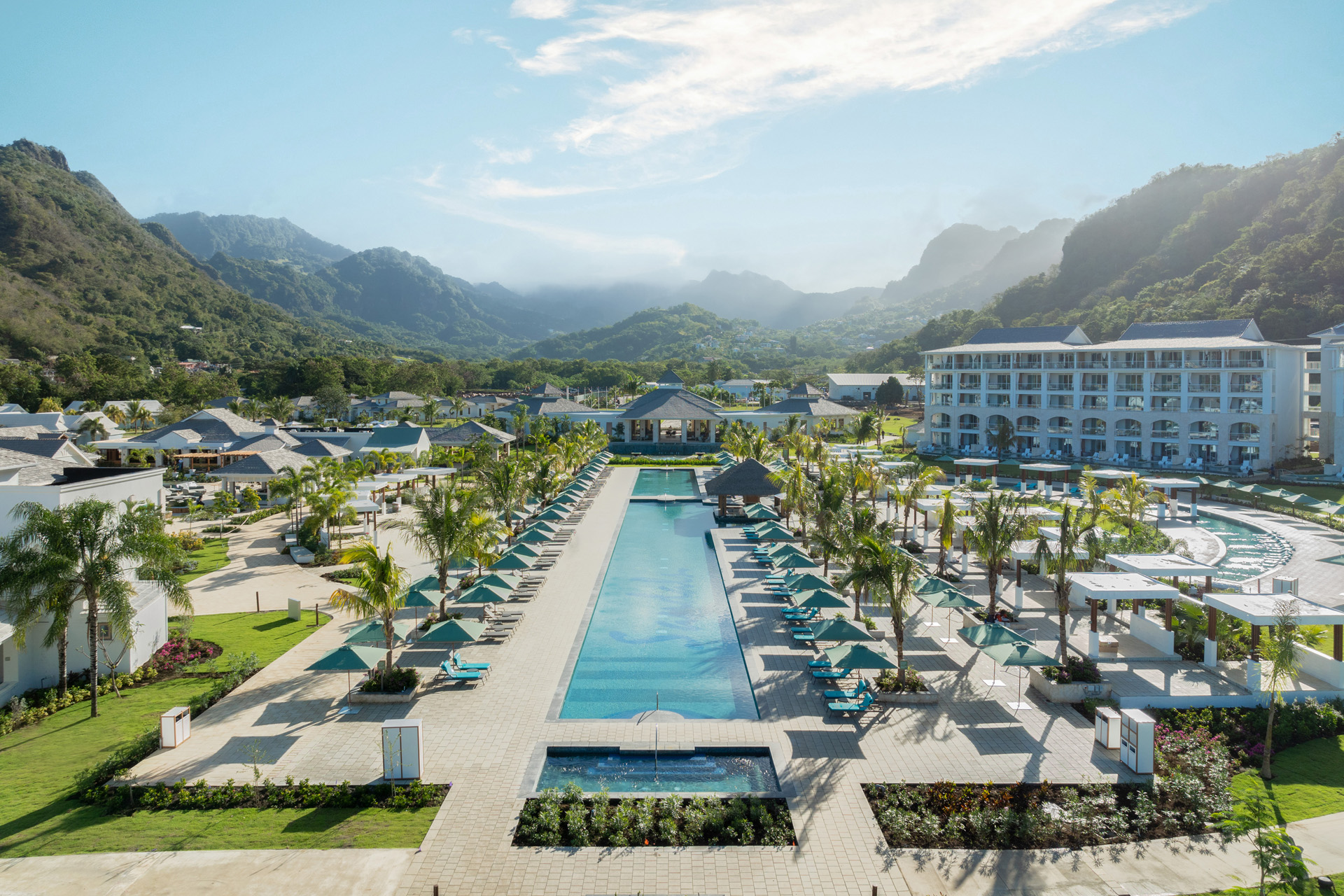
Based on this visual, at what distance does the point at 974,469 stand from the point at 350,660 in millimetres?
41326

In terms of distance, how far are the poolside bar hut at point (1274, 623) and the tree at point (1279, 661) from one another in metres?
0.22

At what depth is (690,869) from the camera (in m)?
8.19

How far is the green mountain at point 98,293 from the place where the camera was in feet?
281

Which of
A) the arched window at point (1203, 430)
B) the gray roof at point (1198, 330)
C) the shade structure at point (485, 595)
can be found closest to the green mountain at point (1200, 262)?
the gray roof at point (1198, 330)

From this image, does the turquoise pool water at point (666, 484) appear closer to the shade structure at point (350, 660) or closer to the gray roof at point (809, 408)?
the gray roof at point (809, 408)

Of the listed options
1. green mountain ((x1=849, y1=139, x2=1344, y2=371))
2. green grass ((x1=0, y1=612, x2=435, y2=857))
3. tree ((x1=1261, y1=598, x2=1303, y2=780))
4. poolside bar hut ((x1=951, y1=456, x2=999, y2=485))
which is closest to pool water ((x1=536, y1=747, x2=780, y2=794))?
green grass ((x1=0, y1=612, x2=435, y2=857))

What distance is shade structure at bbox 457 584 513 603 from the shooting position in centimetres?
1611

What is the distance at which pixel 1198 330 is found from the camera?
45.5 meters

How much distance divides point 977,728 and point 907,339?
110 m

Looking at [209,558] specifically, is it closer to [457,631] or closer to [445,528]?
[445,528]

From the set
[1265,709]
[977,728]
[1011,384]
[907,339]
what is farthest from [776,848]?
[907,339]

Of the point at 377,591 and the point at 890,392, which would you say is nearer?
the point at 377,591

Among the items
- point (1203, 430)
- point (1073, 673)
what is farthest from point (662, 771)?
point (1203, 430)

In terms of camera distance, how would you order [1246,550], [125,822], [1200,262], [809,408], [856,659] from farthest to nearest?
1. [1200,262]
2. [809,408]
3. [1246,550]
4. [856,659]
5. [125,822]
